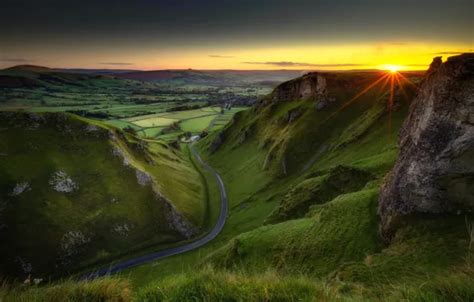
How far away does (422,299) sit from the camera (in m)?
6.56

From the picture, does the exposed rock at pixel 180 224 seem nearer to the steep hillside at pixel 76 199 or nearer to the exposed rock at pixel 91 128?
the steep hillside at pixel 76 199

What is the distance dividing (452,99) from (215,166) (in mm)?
143522

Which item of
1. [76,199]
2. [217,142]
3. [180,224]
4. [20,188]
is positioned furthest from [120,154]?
[217,142]

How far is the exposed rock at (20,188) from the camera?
284 ft

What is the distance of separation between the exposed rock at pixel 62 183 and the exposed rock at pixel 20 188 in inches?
242

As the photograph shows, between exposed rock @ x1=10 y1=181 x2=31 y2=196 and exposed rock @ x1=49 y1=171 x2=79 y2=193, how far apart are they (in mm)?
6141

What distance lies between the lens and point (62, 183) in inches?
3688

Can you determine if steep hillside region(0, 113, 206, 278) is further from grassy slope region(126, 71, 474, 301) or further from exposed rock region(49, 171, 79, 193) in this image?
grassy slope region(126, 71, 474, 301)

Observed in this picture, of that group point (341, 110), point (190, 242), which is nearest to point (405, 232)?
point (190, 242)

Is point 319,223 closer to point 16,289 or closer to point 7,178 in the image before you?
point 16,289

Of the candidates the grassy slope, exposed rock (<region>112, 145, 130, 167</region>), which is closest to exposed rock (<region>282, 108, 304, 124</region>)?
the grassy slope

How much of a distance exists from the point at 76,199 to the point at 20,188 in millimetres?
15965

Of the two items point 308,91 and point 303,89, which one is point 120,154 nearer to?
point 308,91

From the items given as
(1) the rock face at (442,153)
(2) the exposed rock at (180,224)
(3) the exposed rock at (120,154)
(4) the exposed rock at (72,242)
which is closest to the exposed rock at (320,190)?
(1) the rock face at (442,153)
